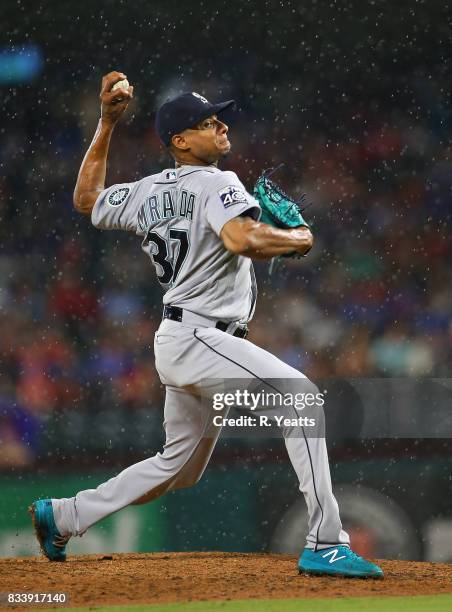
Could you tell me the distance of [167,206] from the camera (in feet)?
10.6

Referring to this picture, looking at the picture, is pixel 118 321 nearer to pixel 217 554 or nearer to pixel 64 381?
pixel 64 381

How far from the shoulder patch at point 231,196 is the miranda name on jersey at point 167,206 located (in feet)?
0.42

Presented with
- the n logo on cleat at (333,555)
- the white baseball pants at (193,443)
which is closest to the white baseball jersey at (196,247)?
the white baseball pants at (193,443)

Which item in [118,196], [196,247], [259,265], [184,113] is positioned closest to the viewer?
[196,247]

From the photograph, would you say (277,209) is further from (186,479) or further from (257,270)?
(257,270)

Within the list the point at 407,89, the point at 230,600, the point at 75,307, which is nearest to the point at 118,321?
the point at 75,307

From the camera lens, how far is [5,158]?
5504 millimetres

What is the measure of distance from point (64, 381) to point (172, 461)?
2030 millimetres

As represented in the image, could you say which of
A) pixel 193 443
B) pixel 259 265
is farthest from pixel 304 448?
pixel 259 265

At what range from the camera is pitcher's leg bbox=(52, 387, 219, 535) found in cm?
333

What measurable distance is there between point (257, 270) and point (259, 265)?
34 mm

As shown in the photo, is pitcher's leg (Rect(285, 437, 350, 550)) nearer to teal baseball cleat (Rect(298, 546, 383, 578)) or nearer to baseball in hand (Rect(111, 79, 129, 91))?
teal baseball cleat (Rect(298, 546, 383, 578))

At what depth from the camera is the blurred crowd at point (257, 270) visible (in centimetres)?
529

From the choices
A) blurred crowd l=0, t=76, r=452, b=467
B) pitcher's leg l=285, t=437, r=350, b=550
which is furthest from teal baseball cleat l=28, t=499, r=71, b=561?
blurred crowd l=0, t=76, r=452, b=467
